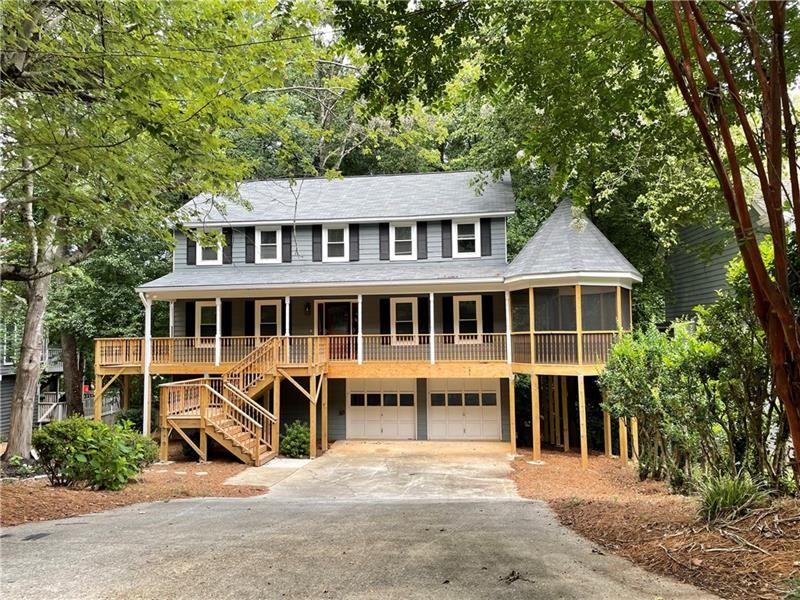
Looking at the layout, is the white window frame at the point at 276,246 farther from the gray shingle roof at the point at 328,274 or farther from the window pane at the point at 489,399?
the window pane at the point at 489,399

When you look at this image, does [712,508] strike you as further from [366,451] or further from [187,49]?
[366,451]

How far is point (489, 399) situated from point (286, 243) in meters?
8.75

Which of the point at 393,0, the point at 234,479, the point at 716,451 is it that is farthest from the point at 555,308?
the point at 393,0

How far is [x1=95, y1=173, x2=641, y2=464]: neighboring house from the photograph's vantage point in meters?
13.9

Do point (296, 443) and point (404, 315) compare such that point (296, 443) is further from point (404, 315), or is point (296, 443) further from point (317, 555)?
point (317, 555)

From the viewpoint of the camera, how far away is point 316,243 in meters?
17.5

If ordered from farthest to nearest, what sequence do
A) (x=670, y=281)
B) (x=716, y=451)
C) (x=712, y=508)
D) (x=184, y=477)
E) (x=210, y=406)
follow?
(x=670, y=281)
(x=210, y=406)
(x=184, y=477)
(x=716, y=451)
(x=712, y=508)

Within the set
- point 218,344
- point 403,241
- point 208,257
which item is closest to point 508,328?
point 403,241

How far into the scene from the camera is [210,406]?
1347 centimetres

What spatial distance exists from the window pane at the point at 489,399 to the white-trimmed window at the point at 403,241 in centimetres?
519

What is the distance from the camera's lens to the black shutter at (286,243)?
1761cm

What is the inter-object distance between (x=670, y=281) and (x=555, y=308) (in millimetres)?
5791

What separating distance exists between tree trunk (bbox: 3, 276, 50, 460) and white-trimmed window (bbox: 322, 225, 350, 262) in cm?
802

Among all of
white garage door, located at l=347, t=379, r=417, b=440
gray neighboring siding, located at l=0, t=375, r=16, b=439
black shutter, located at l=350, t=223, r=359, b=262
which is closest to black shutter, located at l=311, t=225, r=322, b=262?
black shutter, located at l=350, t=223, r=359, b=262
